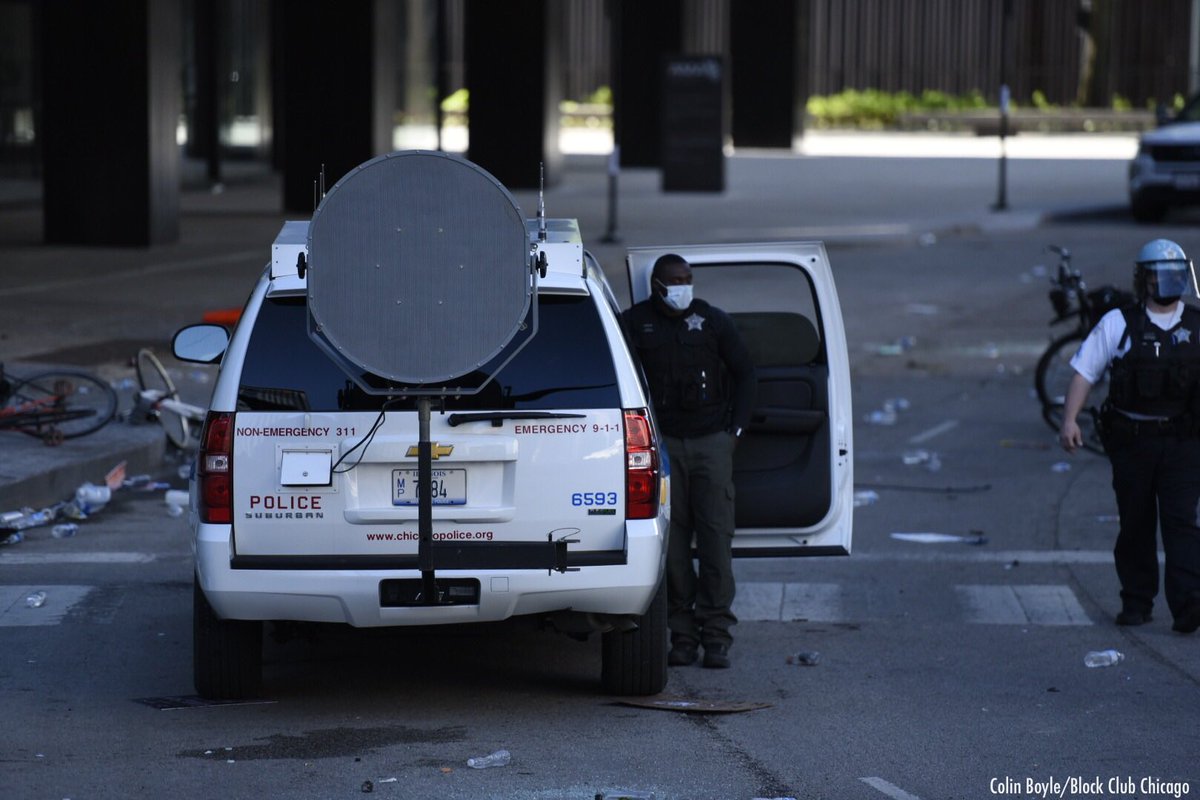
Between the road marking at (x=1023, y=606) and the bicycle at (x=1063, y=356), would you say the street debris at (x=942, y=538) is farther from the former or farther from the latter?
the bicycle at (x=1063, y=356)

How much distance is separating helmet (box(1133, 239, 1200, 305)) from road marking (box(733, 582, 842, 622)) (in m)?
2.16

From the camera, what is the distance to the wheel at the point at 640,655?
7.11 meters

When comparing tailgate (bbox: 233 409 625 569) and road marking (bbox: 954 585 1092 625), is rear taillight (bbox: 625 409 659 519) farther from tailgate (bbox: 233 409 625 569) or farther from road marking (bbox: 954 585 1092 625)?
road marking (bbox: 954 585 1092 625)

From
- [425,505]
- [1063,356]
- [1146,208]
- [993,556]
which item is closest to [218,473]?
[425,505]

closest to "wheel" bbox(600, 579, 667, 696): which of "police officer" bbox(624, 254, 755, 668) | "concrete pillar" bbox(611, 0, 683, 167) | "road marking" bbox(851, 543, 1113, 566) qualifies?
"police officer" bbox(624, 254, 755, 668)

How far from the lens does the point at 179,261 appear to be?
22750 millimetres

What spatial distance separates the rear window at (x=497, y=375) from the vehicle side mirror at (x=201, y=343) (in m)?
0.93

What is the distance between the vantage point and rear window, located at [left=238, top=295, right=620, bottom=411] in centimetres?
658

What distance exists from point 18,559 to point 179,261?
525 inches

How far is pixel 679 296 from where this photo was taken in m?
7.75

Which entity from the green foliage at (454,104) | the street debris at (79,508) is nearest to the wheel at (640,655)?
the street debris at (79,508)

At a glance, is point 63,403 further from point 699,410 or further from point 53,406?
point 699,410

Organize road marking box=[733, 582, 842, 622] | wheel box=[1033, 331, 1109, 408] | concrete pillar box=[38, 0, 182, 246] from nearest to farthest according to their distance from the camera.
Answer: road marking box=[733, 582, 842, 622]
wheel box=[1033, 331, 1109, 408]
concrete pillar box=[38, 0, 182, 246]

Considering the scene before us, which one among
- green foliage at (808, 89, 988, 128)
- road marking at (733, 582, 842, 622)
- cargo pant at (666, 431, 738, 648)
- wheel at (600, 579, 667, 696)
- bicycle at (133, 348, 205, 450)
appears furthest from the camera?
green foliage at (808, 89, 988, 128)
